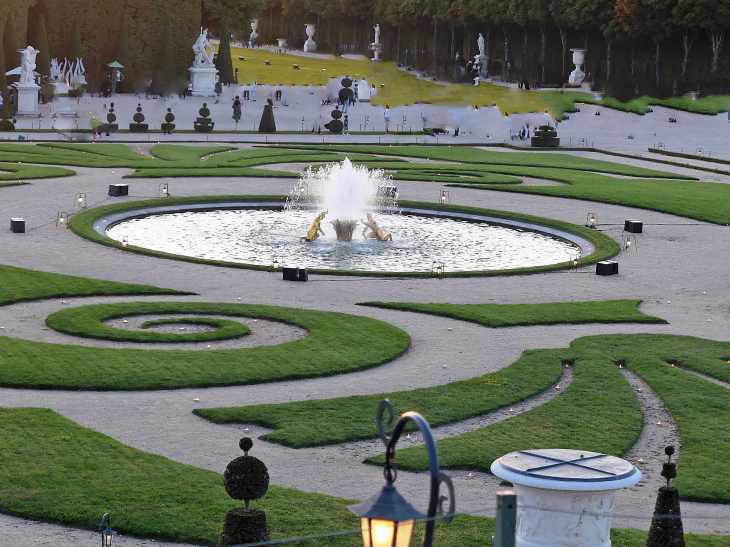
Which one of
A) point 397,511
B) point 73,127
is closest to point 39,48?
point 73,127

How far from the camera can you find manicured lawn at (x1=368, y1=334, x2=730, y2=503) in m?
18.0

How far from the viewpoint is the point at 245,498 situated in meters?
13.8

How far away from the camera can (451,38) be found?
5128 inches

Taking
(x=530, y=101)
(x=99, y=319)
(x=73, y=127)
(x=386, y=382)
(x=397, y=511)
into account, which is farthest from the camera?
(x=530, y=101)

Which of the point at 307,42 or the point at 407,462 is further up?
the point at 307,42

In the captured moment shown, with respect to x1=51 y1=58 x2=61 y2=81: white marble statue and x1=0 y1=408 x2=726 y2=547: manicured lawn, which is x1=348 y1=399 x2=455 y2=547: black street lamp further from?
x1=51 y1=58 x2=61 y2=81: white marble statue

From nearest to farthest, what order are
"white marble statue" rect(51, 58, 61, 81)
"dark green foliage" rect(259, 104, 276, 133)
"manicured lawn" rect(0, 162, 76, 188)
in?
"manicured lawn" rect(0, 162, 76, 188) → "dark green foliage" rect(259, 104, 276, 133) → "white marble statue" rect(51, 58, 61, 81)

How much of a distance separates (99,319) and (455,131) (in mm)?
59419

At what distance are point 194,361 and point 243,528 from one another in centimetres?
1004

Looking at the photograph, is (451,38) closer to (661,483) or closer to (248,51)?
(248,51)

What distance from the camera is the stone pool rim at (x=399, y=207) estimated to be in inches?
1339

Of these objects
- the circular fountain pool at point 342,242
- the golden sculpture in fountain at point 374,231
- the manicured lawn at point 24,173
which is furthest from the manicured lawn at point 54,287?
the manicured lawn at point 24,173

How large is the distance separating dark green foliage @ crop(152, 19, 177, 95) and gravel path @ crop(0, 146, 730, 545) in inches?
2083

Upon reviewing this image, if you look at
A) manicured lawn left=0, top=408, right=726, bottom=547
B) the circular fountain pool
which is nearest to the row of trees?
the circular fountain pool
